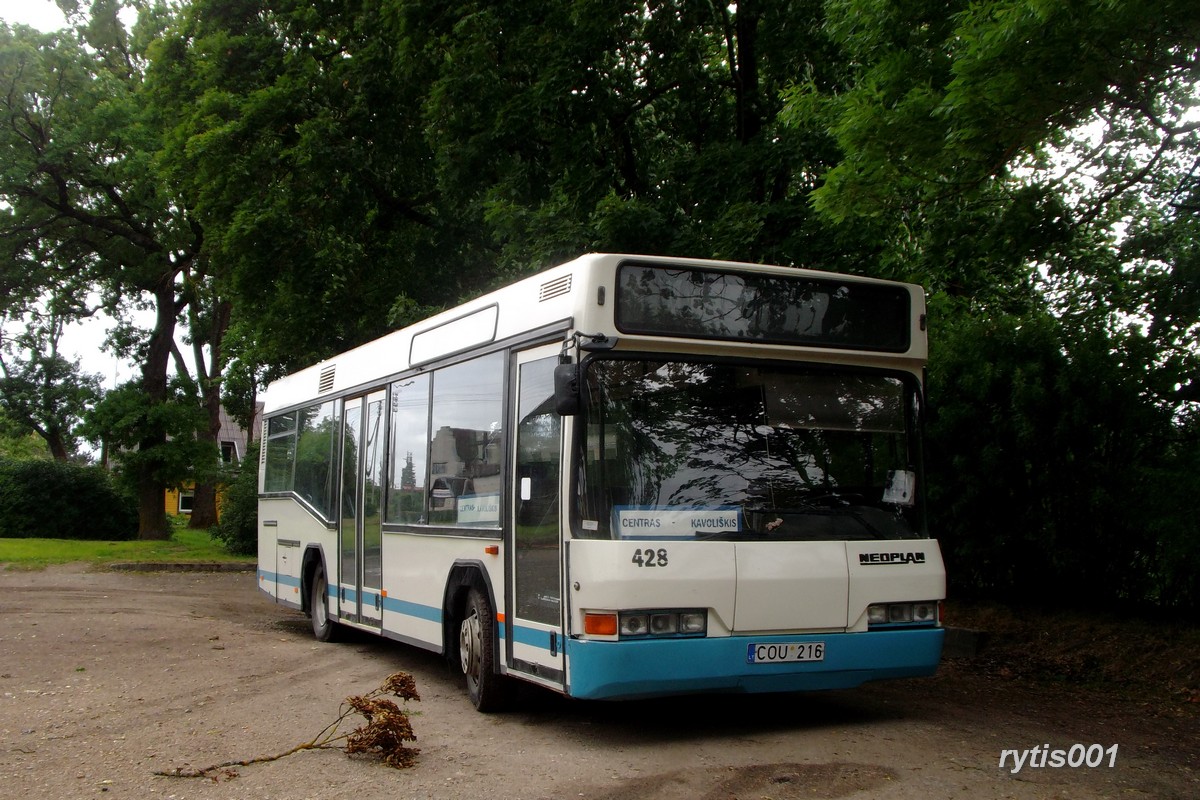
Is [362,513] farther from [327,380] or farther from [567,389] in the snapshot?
[567,389]

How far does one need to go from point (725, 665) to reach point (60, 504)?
34.9 meters

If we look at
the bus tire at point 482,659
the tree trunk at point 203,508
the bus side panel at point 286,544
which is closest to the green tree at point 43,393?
the tree trunk at point 203,508

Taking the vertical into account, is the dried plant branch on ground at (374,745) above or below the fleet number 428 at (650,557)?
below

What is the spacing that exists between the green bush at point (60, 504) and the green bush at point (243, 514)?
8955mm

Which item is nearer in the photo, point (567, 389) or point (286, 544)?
point (567, 389)

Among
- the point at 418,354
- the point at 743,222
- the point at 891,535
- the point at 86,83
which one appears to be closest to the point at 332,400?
the point at 418,354

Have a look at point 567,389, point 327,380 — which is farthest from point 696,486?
point 327,380

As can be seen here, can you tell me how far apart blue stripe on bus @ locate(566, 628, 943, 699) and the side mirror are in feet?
4.55

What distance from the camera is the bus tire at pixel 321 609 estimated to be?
522 inches

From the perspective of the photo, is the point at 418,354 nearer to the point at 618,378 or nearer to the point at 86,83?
the point at 618,378

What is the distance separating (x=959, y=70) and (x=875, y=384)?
7.60 ft

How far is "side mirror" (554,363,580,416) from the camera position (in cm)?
711

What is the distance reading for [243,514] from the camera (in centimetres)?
2977

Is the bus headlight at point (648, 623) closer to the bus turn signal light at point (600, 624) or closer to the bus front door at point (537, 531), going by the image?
the bus turn signal light at point (600, 624)
